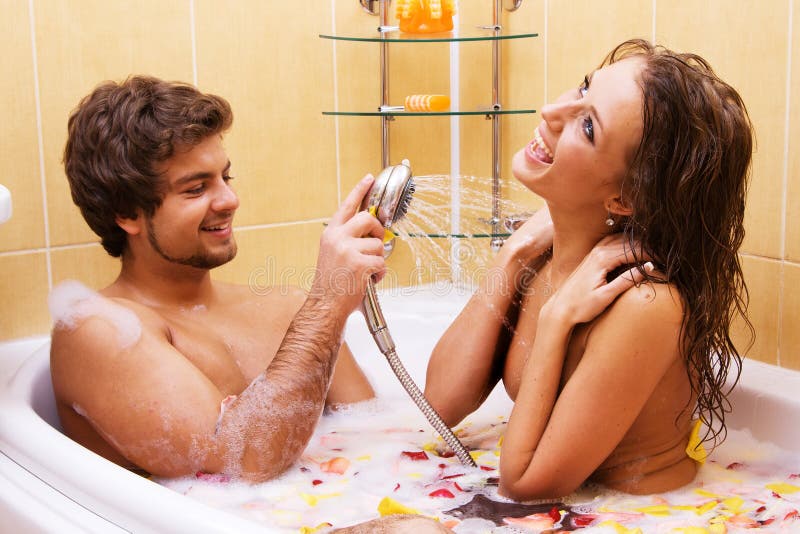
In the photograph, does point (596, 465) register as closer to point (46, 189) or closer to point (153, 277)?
point (153, 277)

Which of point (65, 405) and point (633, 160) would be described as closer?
point (633, 160)

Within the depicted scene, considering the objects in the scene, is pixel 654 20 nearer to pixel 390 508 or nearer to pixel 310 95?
pixel 310 95

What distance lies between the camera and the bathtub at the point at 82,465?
1.13 m

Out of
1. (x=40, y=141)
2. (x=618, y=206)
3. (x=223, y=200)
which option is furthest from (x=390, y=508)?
(x=40, y=141)

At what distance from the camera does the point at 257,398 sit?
1.44m

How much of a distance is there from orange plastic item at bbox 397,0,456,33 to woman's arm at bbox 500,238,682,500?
109 centimetres

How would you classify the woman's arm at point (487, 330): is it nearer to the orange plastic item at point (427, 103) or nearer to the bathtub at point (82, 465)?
the bathtub at point (82, 465)

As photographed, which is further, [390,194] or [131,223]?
[131,223]

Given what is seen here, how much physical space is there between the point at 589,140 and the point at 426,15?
1.06 metres

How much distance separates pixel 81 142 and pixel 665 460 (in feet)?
3.76

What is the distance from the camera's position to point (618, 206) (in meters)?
1.34

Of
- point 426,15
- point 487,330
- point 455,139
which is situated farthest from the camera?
point 455,139

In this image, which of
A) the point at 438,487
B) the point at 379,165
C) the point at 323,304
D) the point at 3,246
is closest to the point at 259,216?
the point at 379,165

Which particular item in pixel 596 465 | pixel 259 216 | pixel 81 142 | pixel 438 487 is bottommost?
pixel 438 487
